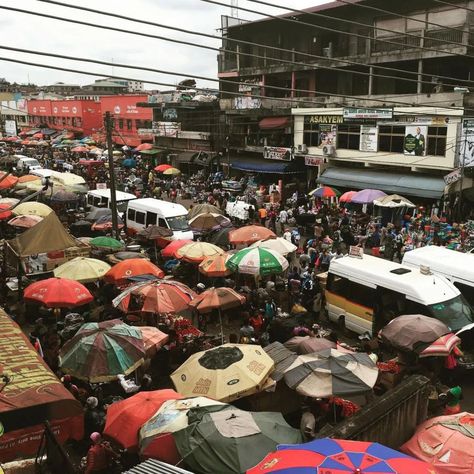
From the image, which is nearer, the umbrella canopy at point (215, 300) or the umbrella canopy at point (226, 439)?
the umbrella canopy at point (226, 439)

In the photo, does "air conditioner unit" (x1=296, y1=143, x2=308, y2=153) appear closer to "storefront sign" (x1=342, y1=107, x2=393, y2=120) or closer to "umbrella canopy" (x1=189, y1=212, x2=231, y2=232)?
"storefront sign" (x1=342, y1=107, x2=393, y2=120)

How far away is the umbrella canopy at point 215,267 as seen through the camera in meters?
13.1

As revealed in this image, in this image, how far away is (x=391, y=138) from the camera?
26750 millimetres

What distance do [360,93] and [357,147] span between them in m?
6.28

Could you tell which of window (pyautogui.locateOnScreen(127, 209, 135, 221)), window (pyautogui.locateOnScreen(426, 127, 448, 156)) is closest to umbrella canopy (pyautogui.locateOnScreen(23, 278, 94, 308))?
window (pyautogui.locateOnScreen(127, 209, 135, 221))

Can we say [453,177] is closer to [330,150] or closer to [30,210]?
[330,150]

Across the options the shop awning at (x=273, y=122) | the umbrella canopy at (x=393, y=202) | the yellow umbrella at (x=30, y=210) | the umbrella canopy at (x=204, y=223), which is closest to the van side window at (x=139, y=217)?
the umbrella canopy at (x=204, y=223)

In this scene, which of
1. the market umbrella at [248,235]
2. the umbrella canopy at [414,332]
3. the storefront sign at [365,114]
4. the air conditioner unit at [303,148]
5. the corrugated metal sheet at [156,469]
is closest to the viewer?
the corrugated metal sheet at [156,469]

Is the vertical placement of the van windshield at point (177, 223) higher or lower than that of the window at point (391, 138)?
lower

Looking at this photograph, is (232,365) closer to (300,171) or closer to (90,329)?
(90,329)

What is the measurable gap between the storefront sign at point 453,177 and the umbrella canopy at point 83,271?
16.9m

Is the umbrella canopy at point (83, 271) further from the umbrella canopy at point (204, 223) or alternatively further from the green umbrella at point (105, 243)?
the umbrella canopy at point (204, 223)

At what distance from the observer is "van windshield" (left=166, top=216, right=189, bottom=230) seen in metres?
18.6

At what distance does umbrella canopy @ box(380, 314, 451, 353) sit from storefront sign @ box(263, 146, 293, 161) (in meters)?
24.3
